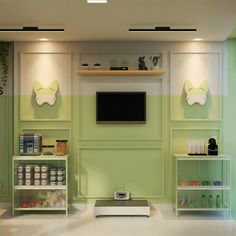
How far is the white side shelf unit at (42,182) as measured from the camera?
5.91 m

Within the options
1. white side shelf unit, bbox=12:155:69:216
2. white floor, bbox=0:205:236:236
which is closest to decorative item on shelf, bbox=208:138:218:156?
white floor, bbox=0:205:236:236

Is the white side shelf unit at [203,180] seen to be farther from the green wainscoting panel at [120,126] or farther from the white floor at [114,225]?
the green wainscoting panel at [120,126]

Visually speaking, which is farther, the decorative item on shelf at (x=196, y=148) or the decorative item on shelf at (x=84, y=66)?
the decorative item on shelf at (x=84, y=66)

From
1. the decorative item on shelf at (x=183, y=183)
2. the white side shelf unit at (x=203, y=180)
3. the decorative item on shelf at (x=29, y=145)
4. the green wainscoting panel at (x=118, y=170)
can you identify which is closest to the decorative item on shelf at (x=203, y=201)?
the white side shelf unit at (x=203, y=180)

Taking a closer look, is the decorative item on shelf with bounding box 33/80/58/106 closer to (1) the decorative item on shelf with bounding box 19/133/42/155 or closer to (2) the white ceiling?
(1) the decorative item on shelf with bounding box 19/133/42/155

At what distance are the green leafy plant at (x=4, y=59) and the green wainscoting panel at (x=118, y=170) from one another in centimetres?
156

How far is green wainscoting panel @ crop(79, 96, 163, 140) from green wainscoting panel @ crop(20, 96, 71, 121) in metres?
0.22

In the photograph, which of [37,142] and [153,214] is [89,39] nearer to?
[37,142]

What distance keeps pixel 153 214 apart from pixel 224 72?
228cm

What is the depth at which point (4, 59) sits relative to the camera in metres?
6.20

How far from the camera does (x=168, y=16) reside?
4.81 m

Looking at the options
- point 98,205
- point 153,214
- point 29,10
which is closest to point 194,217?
point 153,214

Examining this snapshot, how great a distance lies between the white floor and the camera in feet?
16.7

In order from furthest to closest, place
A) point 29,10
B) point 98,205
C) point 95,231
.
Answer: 1. point 98,205
2. point 95,231
3. point 29,10
